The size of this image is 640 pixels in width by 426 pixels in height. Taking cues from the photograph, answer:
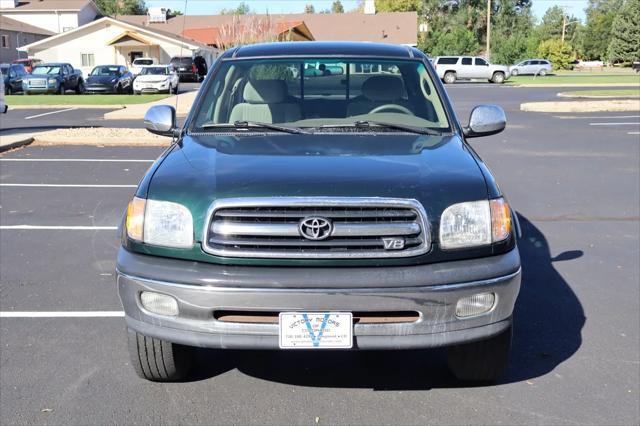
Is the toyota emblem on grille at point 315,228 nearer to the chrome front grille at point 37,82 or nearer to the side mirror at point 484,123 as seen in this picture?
the side mirror at point 484,123

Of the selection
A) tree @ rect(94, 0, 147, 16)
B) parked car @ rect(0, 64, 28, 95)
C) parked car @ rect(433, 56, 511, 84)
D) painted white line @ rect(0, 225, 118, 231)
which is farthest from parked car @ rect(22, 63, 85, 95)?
tree @ rect(94, 0, 147, 16)

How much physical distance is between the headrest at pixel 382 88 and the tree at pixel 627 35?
7456 cm

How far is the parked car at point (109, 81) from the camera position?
34.8m

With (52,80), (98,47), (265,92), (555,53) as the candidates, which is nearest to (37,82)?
(52,80)

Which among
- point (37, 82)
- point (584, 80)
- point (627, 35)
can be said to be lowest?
point (584, 80)

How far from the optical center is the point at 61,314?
16.4 ft

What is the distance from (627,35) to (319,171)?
79.2 meters

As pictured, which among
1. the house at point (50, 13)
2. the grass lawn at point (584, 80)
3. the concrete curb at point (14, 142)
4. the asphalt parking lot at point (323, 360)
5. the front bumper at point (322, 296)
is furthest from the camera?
the house at point (50, 13)

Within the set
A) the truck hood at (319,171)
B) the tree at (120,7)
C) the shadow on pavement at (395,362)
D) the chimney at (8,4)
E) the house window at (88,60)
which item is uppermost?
the tree at (120,7)

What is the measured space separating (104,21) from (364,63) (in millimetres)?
51409

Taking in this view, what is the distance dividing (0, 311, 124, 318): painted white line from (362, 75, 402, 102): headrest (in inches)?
91.0

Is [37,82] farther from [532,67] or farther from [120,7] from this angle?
[120,7]

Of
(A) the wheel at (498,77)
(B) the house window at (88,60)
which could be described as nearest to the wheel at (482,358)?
(A) the wheel at (498,77)

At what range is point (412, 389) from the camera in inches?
154
